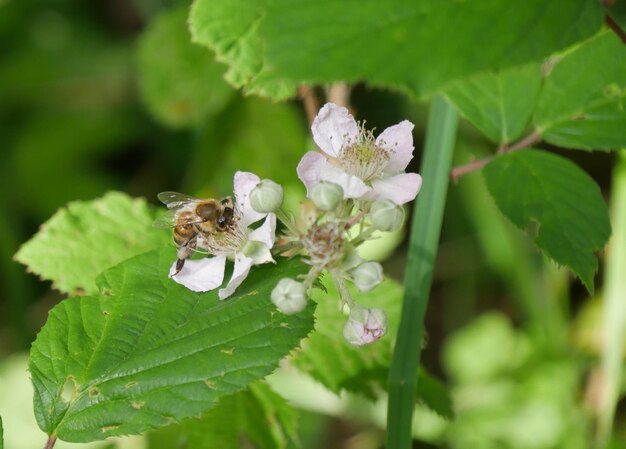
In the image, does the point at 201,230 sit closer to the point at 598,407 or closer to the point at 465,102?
the point at 465,102

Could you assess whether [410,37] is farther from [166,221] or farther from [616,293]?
[616,293]

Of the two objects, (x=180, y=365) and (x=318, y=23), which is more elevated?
(x=318, y=23)

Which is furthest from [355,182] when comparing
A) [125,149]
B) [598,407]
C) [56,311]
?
[125,149]

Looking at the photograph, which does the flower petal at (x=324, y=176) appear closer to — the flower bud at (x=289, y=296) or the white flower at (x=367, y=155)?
the white flower at (x=367, y=155)

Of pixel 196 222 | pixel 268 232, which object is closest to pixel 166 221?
pixel 196 222

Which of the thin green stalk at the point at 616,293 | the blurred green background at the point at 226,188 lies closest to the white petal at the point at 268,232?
the blurred green background at the point at 226,188
